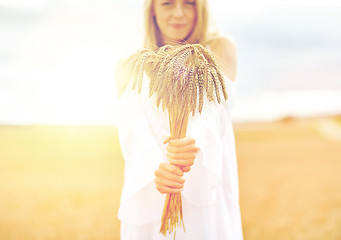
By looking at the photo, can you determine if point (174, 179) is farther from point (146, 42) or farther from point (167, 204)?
point (146, 42)

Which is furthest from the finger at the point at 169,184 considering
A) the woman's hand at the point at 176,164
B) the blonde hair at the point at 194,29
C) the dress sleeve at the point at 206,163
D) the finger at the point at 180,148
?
the blonde hair at the point at 194,29

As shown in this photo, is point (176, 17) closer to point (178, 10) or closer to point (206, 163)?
point (178, 10)

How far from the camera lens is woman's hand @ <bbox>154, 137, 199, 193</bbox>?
1138 mm

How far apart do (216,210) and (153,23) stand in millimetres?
1065

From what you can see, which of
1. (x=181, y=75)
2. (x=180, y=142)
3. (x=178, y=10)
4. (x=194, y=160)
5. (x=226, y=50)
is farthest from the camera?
(x=226, y=50)

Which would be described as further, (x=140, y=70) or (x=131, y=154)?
(x=131, y=154)

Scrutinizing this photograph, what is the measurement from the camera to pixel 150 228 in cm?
153

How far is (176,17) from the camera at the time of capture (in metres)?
1.50

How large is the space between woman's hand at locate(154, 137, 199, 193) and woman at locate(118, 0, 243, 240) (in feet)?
0.07

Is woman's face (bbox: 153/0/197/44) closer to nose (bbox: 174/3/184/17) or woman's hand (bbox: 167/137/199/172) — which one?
nose (bbox: 174/3/184/17)

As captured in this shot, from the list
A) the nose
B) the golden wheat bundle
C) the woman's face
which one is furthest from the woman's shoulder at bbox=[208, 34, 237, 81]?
the golden wheat bundle

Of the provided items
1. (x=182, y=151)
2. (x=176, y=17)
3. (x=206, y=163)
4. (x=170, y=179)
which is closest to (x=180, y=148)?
(x=182, y=151)

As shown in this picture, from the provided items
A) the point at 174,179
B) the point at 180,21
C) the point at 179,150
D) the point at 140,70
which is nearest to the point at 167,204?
the point at 174,179

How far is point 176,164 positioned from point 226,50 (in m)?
0.74
